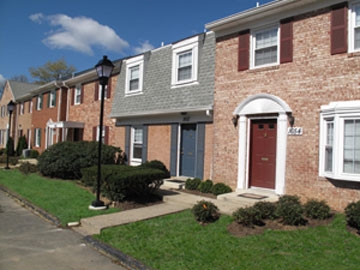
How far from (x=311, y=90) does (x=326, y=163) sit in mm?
2010

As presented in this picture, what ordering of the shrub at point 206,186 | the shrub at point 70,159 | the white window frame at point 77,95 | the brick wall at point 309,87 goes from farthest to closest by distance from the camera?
the white window frame at point 77,95, the shrub at point 70,159, the shrub at point 206,186, the brick wall at point 309,87

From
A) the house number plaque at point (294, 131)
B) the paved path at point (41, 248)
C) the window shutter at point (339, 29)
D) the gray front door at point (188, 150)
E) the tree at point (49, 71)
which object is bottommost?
the paved path at point (41, 248)

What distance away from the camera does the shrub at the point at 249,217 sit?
641 cm

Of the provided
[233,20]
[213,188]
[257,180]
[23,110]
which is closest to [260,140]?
[257,180]

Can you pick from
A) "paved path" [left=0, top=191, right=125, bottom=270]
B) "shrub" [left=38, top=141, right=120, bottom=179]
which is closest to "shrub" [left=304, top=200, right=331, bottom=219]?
"paved path" [left=0, top=191, right=125, bottom=270]

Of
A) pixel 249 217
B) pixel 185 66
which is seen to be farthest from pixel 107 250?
pixel 185 66

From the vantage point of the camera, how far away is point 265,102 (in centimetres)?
938

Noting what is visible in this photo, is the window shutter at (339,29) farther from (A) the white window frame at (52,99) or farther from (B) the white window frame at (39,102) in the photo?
(B) the white window frame at (39,102)

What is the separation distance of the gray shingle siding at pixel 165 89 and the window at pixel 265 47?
1.87 meters

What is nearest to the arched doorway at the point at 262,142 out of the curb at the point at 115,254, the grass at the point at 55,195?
the grass at the point at 55,195

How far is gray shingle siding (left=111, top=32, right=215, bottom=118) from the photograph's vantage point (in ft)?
37.9

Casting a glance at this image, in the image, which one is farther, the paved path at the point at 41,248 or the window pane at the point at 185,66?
the window pane at the point at 185,66

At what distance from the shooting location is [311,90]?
27.6ft

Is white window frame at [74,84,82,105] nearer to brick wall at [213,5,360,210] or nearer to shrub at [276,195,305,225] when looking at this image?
brick wall at [213,5,360,210]
